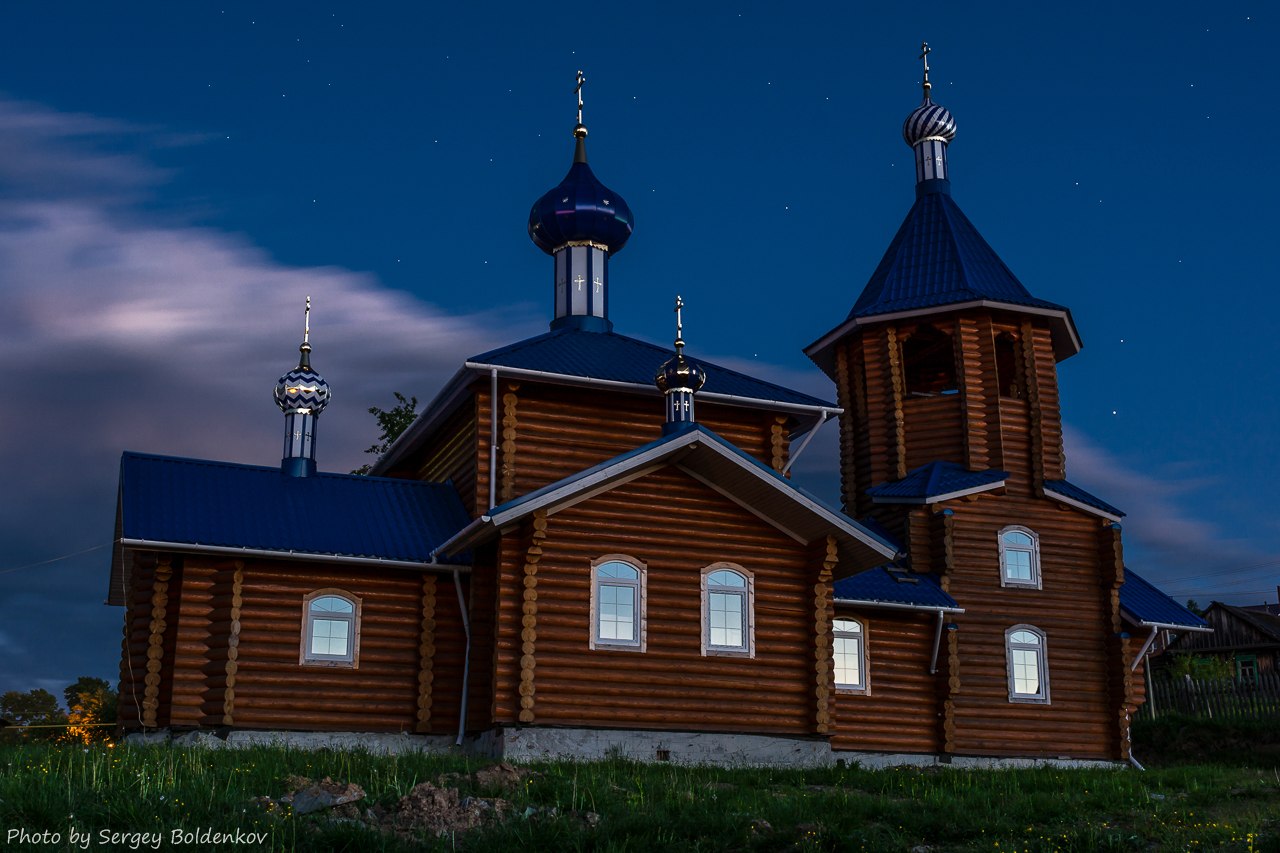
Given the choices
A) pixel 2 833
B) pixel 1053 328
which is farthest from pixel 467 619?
pixel 1053 328

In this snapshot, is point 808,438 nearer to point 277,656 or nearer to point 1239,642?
point 277,656

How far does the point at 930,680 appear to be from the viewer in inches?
874

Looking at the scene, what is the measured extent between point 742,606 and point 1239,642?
31.8 meters

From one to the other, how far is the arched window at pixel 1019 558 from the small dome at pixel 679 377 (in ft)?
23.8

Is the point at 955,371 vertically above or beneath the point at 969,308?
beneath

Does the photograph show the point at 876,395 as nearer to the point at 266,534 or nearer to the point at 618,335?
the point at 618,335

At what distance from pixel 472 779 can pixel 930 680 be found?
11.6 meters

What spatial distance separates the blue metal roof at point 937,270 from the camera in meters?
24.7

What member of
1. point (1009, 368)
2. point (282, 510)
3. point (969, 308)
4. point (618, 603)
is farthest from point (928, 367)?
point (282, 510)

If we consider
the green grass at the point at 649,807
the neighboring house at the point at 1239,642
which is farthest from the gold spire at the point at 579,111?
the neighboring house at the point at 1239,642

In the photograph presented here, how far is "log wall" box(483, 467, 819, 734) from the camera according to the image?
1728 centimetres

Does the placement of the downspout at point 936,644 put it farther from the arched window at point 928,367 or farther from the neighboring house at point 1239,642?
the neighboring house at point 1239,642

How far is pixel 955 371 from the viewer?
2531cm

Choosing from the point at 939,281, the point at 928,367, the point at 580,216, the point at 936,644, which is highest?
the point at 580,216
